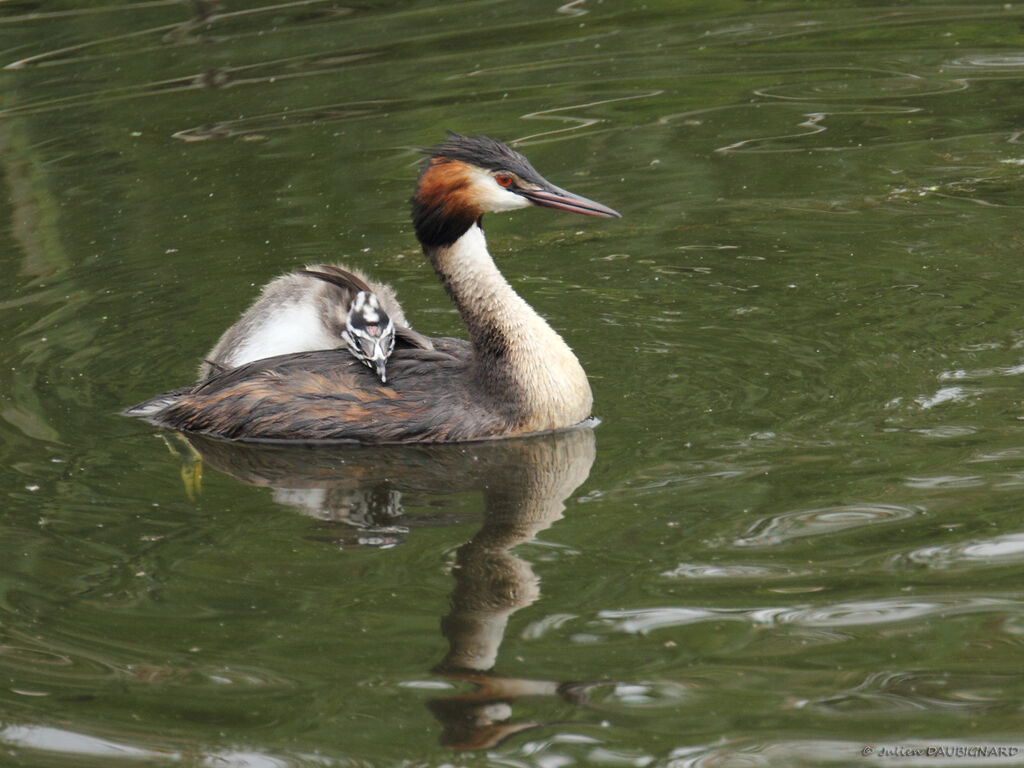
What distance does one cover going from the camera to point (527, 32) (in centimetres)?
1297

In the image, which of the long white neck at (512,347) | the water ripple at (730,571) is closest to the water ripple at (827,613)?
the water ripple at (730,571)

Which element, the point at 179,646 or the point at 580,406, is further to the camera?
the point at 580,406

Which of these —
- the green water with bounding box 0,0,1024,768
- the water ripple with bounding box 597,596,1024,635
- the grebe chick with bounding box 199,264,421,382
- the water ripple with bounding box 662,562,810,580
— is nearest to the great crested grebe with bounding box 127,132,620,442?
the green water with bounding box 0,0,1024,768

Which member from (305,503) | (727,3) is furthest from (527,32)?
(305,503)

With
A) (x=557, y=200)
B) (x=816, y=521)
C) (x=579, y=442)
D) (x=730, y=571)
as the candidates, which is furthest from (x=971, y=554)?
(x=557, y=200)

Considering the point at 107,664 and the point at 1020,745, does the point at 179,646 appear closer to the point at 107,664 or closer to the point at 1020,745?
the point at 107,664

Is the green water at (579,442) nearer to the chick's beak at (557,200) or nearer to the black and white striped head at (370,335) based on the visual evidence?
the black and white striped head at (370,335)

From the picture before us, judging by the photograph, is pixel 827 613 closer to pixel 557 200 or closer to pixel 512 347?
pixel 512 347

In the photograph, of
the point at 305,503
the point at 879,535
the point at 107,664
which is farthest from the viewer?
the point at 305,503

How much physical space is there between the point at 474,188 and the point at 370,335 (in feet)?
2.50

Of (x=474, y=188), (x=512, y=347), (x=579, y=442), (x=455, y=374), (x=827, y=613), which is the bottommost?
(x=579, y=442)

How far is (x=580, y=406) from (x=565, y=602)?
1.80m

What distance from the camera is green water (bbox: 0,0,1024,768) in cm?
446

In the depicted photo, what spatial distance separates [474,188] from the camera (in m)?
6.75
